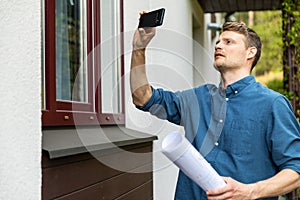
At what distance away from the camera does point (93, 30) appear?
2775 mm

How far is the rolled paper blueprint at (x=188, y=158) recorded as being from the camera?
1.55m

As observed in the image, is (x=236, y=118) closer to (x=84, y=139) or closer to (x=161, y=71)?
(x=84, y=139)

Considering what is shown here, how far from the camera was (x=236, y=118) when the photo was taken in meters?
2.13

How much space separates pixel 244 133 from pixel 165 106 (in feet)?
1.30

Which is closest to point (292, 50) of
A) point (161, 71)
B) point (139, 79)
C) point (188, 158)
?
point (161, 71)

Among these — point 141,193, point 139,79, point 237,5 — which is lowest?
point 141,193

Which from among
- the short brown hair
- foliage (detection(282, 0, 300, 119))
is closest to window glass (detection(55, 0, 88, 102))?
the short brown hair

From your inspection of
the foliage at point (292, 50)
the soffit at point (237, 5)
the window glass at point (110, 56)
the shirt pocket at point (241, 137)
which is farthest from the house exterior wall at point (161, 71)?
the soffit at point (237, 5)

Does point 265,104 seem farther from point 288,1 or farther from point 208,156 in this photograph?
point 288,1

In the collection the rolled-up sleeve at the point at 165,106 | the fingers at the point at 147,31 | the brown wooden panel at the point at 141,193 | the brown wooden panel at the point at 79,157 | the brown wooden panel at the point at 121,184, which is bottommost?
the brown wooden panel at the point at 141,193

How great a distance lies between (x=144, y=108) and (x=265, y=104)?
19.9 inches

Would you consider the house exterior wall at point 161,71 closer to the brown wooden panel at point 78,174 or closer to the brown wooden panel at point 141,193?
the brown wooden panel at point 141,193
